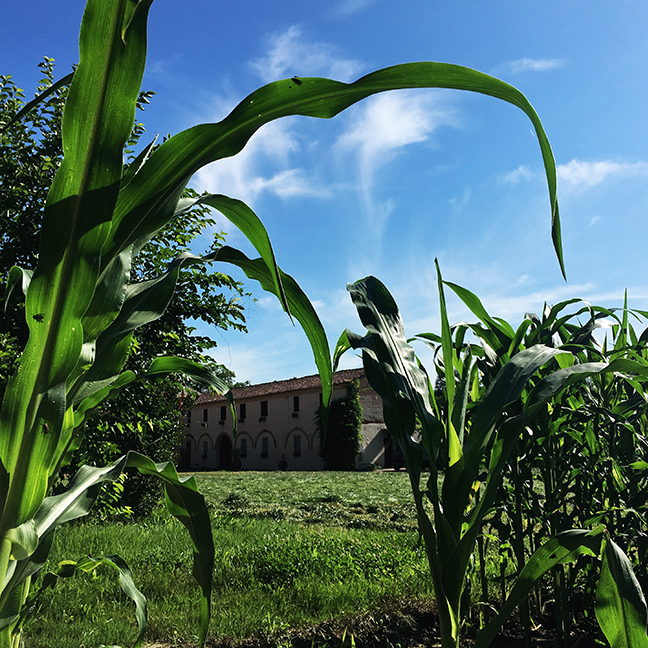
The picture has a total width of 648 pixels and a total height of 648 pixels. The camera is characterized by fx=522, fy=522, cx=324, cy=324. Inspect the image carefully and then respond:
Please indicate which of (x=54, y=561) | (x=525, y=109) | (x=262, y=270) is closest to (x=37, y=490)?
(x=262, y=270)

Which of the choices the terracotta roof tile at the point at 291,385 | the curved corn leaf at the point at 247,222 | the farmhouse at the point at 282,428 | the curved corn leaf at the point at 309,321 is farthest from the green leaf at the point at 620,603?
the terracotta roof tile at the point at 291,385

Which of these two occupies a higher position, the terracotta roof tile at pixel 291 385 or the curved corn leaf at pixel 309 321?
the terracotta roof tile at pixel 291 385

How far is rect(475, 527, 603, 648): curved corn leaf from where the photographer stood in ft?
3.47

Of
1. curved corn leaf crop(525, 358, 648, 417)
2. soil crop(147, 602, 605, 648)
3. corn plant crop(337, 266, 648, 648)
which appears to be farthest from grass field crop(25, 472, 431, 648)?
curved corn leaf crop(525, 358, 648, 417)

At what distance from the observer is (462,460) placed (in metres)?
1.11

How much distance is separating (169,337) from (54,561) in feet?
7.02

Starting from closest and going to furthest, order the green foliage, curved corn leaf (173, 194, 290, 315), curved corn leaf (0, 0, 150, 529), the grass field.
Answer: curved corn leaf (0, 0, 150, 529), curved corn leaf (173, 194, 290, 315), the grass field, the green foliage

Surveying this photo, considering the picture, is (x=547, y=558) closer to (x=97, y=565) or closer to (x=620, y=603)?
(x=620, y=603)

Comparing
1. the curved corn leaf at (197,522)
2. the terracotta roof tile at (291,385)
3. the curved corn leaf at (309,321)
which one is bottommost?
the curved corn leaf at (197,522)

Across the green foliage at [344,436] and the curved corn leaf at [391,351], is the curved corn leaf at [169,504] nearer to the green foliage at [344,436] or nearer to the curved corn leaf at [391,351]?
the curved corn leaf at [391,351]

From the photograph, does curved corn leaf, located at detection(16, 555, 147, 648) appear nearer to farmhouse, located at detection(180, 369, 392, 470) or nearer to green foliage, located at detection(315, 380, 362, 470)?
green foliage, located at detection(315, 380, 362, 470)

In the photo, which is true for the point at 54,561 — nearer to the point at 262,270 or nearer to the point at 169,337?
the point at 169,337

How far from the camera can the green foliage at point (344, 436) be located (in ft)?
83.0

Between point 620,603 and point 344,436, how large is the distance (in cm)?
2480
